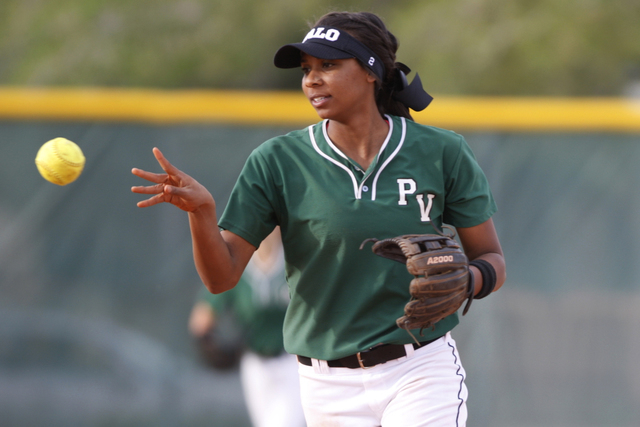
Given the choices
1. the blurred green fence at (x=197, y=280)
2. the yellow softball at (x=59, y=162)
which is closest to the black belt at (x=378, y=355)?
the yellow softball at (x=59, y=162)

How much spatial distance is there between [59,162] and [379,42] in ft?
4.07

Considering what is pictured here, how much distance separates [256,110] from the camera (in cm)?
579

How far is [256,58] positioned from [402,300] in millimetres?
9682

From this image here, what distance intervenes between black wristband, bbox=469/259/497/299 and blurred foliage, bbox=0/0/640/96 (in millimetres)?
8249

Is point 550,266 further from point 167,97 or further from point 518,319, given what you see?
point 167,97

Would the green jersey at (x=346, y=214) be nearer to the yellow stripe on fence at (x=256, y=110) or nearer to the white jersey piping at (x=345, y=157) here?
the white jersey piping at (x=345, y=157)

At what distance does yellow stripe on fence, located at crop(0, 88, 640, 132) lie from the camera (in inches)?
219

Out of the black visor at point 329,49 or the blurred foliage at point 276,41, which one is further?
the blurred foliage at point 276,41

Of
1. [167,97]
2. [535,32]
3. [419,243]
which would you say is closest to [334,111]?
[419,243]

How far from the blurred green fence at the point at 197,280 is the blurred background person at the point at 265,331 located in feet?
2.57

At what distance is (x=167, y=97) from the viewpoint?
18.9 ft

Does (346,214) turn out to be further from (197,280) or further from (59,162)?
(197,280)

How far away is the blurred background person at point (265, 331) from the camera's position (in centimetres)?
464

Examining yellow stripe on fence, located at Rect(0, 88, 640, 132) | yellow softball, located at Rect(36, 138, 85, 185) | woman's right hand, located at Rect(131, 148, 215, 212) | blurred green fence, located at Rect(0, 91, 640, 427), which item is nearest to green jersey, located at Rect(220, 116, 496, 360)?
woman's right hand, located at Rect(131, 148, 215, 212)
